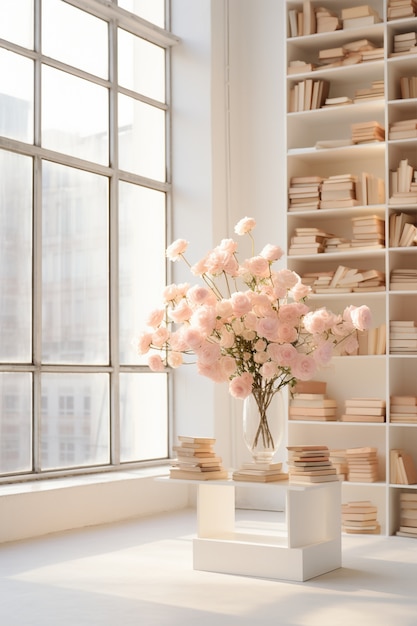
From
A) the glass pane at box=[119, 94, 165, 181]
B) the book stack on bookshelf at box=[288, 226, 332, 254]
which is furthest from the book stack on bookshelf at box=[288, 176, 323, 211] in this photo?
the glass pane at box=[119, 94, 165, 181]

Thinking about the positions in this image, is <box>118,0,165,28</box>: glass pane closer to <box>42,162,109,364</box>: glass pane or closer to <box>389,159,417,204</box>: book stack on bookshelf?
<box>42,162,109,364</box>: glass pane

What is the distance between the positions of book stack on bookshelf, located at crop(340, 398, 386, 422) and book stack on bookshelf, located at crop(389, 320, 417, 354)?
0.36m

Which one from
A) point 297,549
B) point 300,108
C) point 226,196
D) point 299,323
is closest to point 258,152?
point 226,196

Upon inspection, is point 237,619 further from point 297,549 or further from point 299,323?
point 299,323

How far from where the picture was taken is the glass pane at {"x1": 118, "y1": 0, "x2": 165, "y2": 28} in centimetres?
788

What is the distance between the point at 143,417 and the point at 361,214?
2361mm

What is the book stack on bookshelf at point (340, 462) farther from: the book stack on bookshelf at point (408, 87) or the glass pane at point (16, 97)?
the glass pane at point (16, 97)

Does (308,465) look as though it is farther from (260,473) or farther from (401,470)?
(401,470)

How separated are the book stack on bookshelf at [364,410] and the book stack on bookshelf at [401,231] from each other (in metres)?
1.04

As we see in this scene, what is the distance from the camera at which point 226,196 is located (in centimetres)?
802

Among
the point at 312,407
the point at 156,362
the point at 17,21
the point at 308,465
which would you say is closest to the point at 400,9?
the point at 17,21

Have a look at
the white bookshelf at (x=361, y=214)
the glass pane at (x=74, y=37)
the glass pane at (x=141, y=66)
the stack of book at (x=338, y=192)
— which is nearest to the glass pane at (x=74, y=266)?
the glass pane at (x=74, y=37)

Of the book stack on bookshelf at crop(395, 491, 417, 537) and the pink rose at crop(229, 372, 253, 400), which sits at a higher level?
the pink rose at crop(229, 372, 253, 400)

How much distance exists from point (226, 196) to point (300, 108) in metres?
1.32
